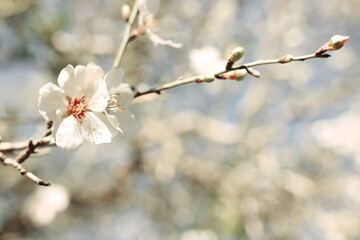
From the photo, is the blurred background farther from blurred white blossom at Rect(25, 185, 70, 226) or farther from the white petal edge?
the white petal edge

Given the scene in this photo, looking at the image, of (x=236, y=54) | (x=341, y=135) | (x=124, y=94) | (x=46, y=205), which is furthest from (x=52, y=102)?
(x=341, y=135)

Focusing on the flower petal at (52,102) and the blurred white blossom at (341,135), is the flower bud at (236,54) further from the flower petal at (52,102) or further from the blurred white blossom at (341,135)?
the blurred white blossom at (341,135)

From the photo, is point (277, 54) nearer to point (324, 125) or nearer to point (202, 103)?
point (324, 125)

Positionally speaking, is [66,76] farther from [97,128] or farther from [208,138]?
[208,138]

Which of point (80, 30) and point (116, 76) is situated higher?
point (80, 30)

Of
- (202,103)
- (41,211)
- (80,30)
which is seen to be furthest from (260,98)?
(41,211)

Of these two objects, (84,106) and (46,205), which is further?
(46,205)

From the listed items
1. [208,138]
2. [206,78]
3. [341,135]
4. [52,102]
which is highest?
[341,135]
